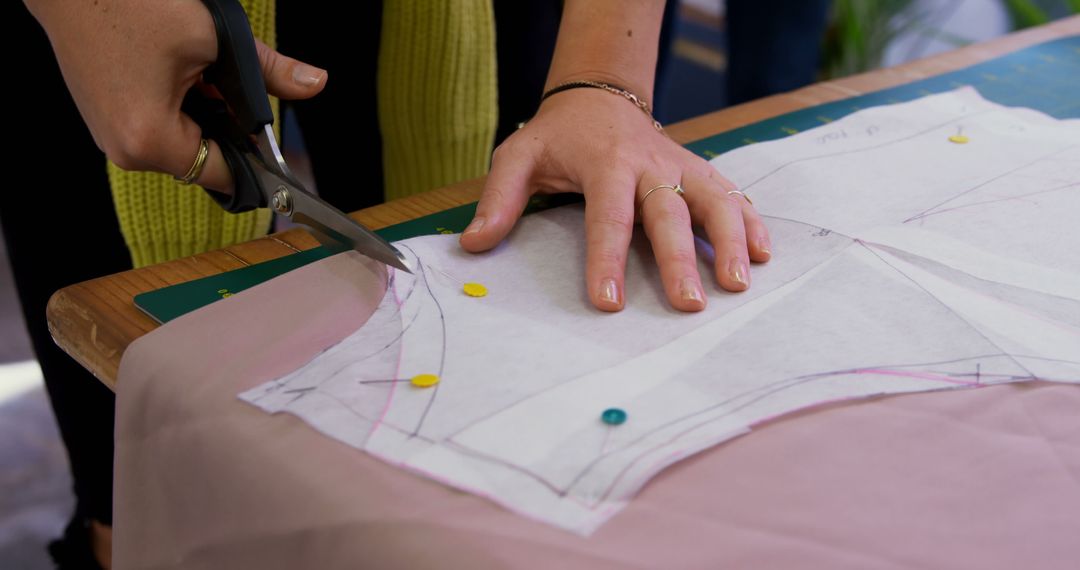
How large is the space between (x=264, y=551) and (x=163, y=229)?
47cm

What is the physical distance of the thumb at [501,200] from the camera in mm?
653

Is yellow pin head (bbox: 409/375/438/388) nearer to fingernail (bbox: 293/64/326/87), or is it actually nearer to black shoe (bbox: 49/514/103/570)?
fingernail (bbox: 293/64/326/87)

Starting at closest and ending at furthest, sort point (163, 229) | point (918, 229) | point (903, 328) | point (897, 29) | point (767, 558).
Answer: point (767, 558) < point (903, 328) < point (918, 229) < point (163, 229) < point (897, 29)

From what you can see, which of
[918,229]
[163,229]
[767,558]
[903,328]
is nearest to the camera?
[767,558]

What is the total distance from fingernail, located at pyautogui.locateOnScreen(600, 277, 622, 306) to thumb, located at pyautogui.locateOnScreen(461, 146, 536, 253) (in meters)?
0.10

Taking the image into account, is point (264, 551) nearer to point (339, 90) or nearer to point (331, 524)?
point (331, 524)

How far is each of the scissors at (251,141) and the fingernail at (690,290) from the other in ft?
0.58

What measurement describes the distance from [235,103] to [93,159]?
0.36m

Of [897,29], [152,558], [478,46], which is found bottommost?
[897,29]

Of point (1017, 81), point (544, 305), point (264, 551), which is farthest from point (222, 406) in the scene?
point (1017, 81)

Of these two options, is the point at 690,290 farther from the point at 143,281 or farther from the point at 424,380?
the point at 143,281

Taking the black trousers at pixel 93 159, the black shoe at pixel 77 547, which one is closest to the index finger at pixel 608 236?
the black trousers at pixel 93 159

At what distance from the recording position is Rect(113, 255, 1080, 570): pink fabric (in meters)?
0.43

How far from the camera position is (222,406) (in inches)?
20.0
